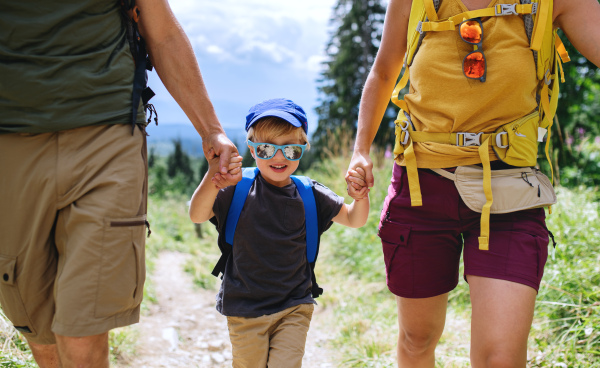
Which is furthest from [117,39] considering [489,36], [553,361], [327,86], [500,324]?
[327,86]

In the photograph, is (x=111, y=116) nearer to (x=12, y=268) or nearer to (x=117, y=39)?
(x=117, y=39)

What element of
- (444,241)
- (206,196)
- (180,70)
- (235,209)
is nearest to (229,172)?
(206,196)

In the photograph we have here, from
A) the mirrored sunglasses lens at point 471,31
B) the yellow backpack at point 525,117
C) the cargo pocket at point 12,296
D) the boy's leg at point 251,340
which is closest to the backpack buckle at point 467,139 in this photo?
the yellow backpack at point 525,117

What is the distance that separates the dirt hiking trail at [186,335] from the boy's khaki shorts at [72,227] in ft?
7.19

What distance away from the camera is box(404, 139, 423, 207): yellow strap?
245 centimetres

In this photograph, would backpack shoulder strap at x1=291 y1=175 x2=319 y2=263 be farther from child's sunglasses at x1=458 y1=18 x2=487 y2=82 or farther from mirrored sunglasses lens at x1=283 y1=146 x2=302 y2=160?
child's sunglasses at x1=458 y1=18 x2=487 y2=82

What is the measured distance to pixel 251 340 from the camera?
2.72 metres

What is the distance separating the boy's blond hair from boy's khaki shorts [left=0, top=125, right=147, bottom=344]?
35.6 inches

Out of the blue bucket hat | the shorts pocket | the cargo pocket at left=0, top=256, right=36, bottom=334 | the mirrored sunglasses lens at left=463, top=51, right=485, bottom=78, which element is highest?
the mirrored sunglasses lens at left=463, top=51, right=485, bottom=78

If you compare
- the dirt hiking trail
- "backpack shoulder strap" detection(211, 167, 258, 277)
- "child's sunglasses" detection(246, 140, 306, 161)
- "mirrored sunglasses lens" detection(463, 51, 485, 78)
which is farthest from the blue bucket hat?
the dirt hiking trail

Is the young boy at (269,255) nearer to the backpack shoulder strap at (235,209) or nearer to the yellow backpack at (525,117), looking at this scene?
the backpack shoulder strap at (235,209)

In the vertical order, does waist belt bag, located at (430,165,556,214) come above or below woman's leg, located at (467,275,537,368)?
above

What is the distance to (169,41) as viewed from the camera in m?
2.36

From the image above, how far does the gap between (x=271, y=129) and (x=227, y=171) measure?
0.50m
